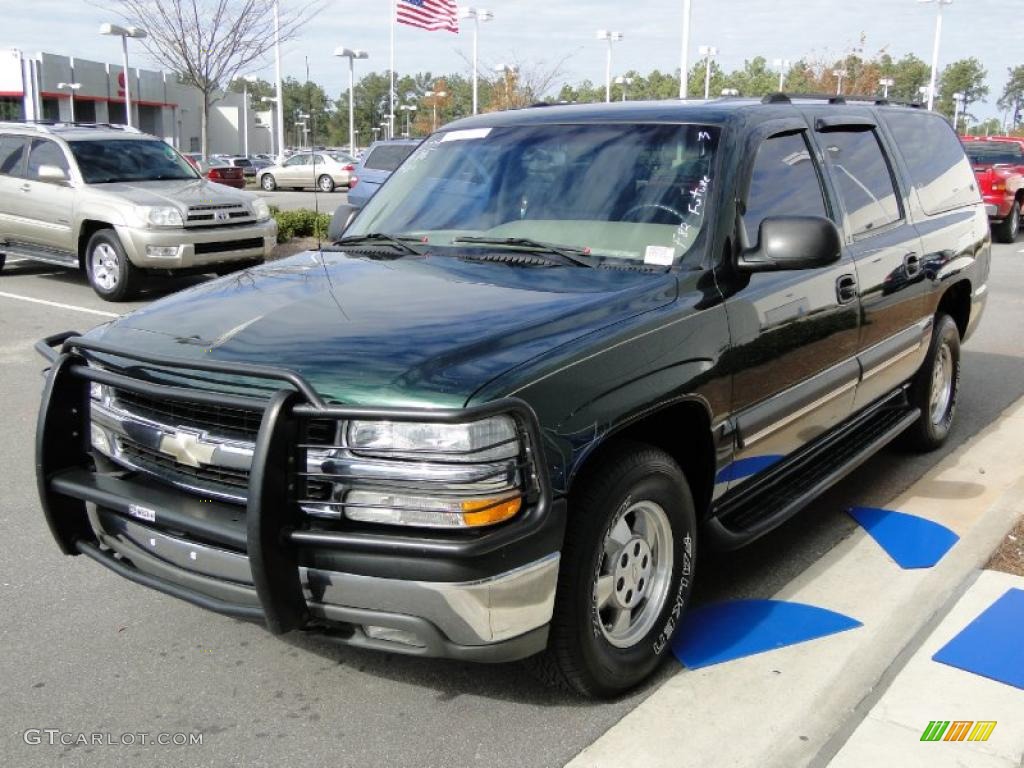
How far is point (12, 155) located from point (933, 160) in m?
11.1

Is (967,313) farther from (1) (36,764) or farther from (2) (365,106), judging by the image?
(2) (365,106)

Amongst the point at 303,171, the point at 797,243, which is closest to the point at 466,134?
the point at 797,243

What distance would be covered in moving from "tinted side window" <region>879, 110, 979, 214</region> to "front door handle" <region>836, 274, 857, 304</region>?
125cm

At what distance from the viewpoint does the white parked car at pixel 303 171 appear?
35.3 metres

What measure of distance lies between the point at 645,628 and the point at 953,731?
96 centimetres

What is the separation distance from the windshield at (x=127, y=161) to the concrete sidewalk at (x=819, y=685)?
396 inches

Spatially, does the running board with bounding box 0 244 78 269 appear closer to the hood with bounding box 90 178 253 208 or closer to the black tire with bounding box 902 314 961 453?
the hood with bounding box 90 178 253 208

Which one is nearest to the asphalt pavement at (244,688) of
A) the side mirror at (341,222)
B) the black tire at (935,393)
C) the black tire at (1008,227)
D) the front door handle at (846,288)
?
the front door handle at (846,288)

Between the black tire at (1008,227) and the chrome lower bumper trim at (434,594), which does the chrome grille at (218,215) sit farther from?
the black tire at (1008,227)

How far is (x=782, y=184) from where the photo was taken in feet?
13.7

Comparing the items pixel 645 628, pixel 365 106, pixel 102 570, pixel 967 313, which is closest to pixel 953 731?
pixel 645 628

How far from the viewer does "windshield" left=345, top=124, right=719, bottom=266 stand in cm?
376

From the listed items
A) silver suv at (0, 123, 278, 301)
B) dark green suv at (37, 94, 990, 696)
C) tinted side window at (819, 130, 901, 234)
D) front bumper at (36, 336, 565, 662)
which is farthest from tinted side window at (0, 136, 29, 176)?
front bumper at (36, 336, 565, 662)

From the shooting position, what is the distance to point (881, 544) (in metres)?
4.55
